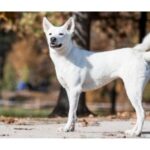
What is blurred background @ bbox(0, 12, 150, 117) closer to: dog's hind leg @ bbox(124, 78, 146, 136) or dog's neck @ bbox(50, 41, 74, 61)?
dog's neck @ bbox(50, 41, 74, 61)

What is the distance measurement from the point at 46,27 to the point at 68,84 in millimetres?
939

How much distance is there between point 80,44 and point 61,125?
3.47 metres

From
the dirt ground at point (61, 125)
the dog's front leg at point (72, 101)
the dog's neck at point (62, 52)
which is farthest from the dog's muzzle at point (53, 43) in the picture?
the dirt ground at point (61, 125)

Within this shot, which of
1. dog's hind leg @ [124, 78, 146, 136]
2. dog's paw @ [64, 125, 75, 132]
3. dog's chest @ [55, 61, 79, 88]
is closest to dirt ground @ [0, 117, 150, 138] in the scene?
dog's paw @ [64, 125, 75, 132]

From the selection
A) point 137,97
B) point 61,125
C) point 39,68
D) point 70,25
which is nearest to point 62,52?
point 70,25

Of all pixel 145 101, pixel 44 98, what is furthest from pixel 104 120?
pixel 44 98

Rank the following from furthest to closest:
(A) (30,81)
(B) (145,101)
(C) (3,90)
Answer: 1. (A) (30,81)
2. (C) (3,90)
3. (B) (145,101)

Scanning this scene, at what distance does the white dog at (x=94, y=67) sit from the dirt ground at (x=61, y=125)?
10.6 inches

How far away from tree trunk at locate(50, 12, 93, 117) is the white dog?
3.74 m

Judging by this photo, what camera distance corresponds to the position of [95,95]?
1171 inches

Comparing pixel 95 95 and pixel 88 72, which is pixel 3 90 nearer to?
pixel 95 95

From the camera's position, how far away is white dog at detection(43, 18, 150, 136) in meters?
9.73

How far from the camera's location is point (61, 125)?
36.0 ft

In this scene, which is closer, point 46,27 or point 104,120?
point 46,27
